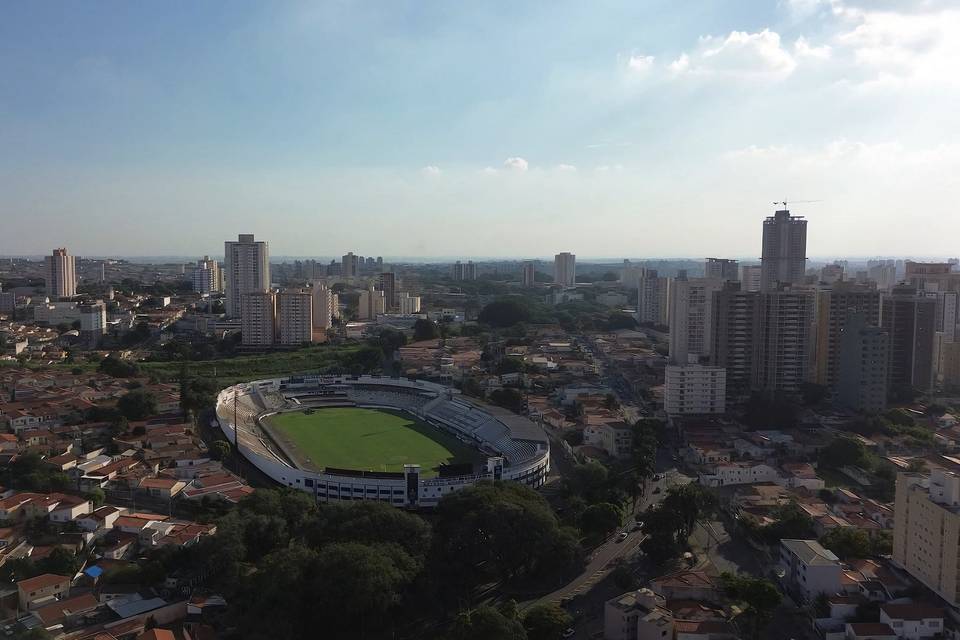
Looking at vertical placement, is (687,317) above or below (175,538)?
above

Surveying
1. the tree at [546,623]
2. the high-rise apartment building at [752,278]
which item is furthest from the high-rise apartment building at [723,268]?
the tree at [546,623]

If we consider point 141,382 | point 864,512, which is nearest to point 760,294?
point 864,512

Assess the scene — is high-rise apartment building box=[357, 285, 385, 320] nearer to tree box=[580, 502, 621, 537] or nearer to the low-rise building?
tree box=[580, 502, 621, 537]

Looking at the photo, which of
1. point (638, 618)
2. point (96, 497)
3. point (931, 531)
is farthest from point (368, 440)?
point (931, 531)

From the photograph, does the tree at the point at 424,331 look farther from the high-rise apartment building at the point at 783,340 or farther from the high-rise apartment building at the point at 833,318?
the high-rise apartment building at the point at 833,318

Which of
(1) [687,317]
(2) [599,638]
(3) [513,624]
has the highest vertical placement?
(1) [687,317]

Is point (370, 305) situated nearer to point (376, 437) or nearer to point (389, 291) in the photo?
point (389, 291)

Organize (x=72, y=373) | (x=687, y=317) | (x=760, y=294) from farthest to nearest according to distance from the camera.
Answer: (x=687, y=317)
(x=72, y=373)
(x=760, y=294)

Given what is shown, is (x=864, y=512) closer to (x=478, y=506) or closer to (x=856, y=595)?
(x=856, y=595)
